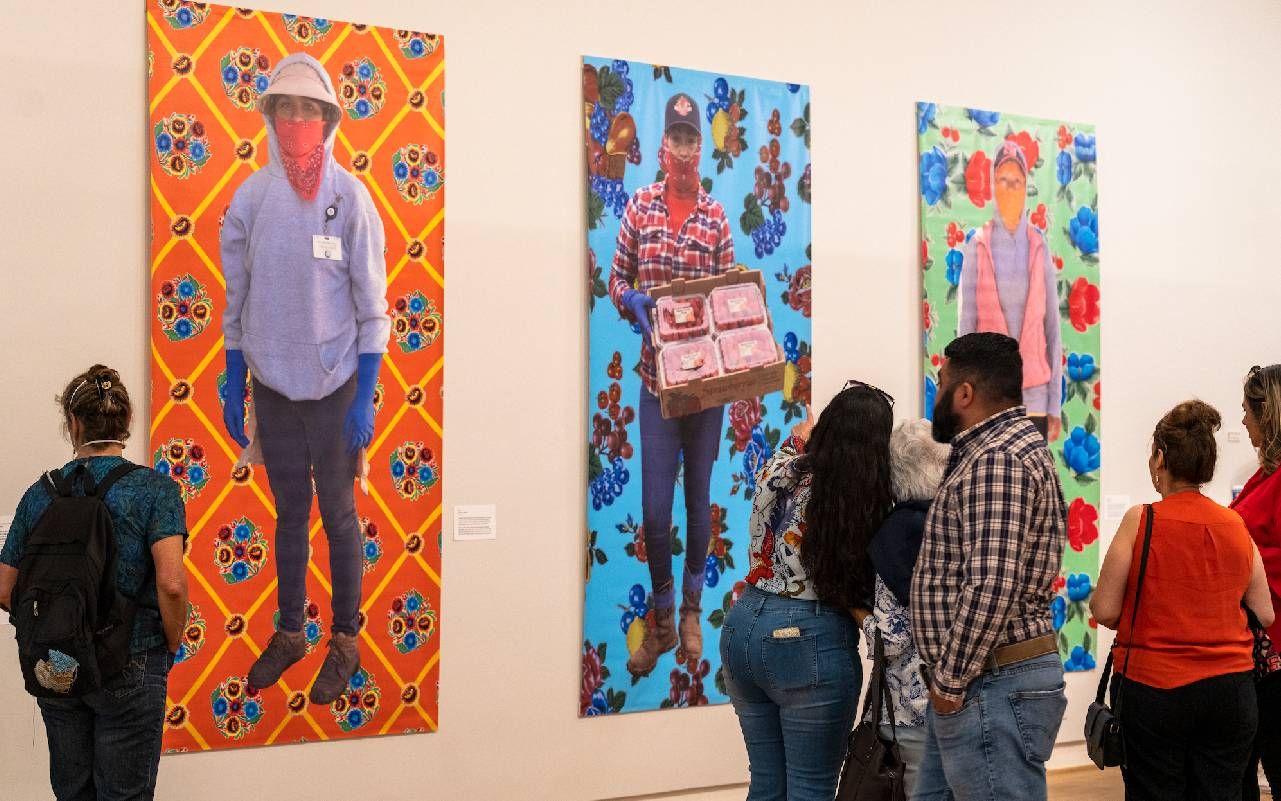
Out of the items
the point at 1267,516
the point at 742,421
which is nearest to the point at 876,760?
the point at 1267,516

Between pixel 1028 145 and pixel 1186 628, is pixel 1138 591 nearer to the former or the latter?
pixel 1186 628

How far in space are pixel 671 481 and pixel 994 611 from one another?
2.42 meters

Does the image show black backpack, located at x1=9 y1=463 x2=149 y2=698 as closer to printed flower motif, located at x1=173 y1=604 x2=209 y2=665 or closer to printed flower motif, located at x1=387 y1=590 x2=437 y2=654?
printed flower motif, located at x1=173 y1=604 x2=209 y2=665

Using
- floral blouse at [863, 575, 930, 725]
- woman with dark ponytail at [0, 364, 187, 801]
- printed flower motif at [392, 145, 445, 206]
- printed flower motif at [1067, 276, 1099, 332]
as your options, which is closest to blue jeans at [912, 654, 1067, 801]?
floral blouse at [863, 575, 930, 725]

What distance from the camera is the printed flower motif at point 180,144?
421 cm

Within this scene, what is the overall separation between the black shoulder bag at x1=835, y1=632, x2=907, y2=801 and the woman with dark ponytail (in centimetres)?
183

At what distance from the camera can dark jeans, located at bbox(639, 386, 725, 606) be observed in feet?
16.5

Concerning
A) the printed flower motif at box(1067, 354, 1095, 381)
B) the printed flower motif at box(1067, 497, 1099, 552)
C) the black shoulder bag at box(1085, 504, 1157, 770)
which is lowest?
the black shoulder bag at box(1085, 504, 1157, 770)

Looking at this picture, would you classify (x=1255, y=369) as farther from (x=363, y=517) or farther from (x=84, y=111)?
(x=84, y=111)

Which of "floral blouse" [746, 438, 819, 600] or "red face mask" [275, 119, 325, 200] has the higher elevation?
"red face mask" [275, 119, 325, 200]

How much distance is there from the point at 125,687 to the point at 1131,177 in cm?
529

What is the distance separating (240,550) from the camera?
14.2 ft

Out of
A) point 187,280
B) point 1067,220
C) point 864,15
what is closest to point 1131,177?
point 1067,220

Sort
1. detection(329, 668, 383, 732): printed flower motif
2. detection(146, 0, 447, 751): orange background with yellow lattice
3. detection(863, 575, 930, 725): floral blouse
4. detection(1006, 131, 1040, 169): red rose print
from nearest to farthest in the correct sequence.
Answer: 1. detection(863, 575, 930, 725): floral blouse
2. detection(146, 0, 447, 751): orange background with yellow lattice
3. detection(329, 668, 383, 732): printed flower motif
4. detection(1006, 131, 1040, 169): red rose print
